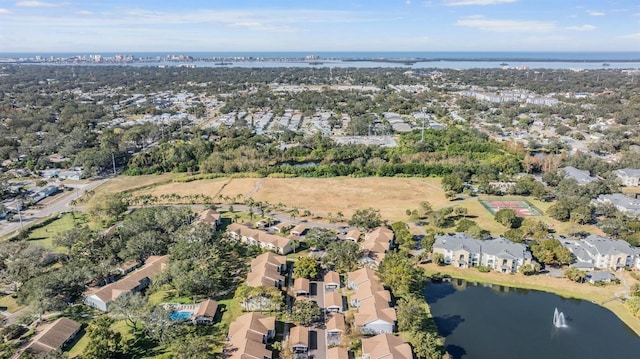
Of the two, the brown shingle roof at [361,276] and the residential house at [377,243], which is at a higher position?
the residential house at [377,243]

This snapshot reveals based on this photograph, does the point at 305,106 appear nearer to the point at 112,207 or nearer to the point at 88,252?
the point at 112,207

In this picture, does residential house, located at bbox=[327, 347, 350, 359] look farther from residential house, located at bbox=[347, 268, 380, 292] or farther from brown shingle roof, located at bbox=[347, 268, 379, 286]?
brown shingle roof, located at bbox=[347, 268, 379, 286]

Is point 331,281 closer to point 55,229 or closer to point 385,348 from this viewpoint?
point 385,348

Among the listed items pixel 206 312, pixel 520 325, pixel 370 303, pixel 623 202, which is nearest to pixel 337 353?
pixel 370 303

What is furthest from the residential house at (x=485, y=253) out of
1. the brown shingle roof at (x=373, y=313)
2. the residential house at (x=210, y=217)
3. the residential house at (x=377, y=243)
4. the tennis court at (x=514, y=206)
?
the residential house at (x=210, y=217)

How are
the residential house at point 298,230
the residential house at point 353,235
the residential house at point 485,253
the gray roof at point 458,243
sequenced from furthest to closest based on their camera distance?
→ the residential house at point 298,230 < the residential house at point 353,235 < the gray roof at point 458,243 < the residential house at point 485,253

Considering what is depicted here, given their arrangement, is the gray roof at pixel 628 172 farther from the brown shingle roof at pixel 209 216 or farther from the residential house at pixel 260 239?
the brown shingle roof at pixel 209 216
